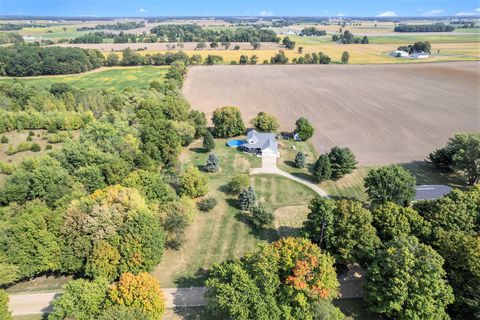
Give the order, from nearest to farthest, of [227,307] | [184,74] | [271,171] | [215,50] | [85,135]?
[227,307] < [85,135] < [271,171] < [184,74] < [215,50]

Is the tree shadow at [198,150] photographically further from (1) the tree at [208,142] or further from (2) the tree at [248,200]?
(2) the tree at [248,200]

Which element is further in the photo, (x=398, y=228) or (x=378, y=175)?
(x=378, y=175)

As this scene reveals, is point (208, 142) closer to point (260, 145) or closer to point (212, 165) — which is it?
point (212, 165)

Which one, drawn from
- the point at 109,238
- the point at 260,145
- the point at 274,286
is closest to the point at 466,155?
the point at 260,145

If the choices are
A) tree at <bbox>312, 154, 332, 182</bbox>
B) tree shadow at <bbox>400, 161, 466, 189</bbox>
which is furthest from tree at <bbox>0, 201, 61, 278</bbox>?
tree shadow at <bbox>400, 161, 466, 189</bbox>

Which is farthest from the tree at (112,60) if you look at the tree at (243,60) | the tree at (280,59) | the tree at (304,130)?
the tree at (304,130)

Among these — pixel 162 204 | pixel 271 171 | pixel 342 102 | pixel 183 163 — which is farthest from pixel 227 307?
pixel 342 102

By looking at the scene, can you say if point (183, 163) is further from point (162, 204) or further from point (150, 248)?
point (150, 248)
